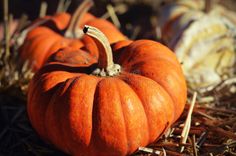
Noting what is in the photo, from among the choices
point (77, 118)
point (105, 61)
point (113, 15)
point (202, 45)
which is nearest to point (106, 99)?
point (77, 118)

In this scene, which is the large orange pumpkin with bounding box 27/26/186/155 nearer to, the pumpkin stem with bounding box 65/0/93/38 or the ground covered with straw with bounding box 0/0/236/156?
the ground covered with straw with bounding box 0/0/236/156

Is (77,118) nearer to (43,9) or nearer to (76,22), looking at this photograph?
(76,22)

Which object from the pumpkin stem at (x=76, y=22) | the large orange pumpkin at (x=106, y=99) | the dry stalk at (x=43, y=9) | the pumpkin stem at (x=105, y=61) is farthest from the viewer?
the dry stalk at (x=43, y=9)

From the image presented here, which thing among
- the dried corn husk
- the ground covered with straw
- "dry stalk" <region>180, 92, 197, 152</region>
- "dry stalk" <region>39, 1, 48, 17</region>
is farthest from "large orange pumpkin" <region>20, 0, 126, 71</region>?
"dry stalk" <region>180, 92, 197, 152</region>

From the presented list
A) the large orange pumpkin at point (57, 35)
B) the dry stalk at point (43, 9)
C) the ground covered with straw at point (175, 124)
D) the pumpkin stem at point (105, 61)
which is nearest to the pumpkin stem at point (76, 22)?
the large orange pumpkin at point (57, 35)

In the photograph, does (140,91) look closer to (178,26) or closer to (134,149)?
(134,149)

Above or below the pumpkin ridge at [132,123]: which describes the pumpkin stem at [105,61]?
above

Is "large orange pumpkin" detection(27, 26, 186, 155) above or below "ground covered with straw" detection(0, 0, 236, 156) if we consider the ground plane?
above

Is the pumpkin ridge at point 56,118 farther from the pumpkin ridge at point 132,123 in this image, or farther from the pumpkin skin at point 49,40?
the pumpkin skin at point 49,40
